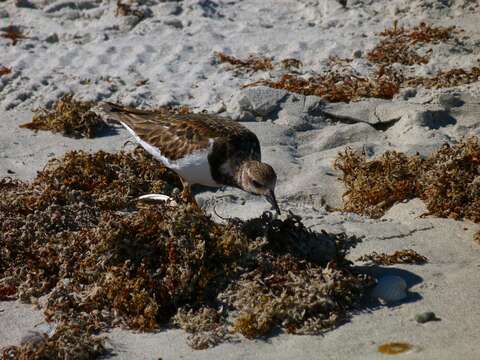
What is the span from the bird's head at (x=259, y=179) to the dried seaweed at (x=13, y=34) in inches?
178

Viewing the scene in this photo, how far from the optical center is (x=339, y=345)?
410cm

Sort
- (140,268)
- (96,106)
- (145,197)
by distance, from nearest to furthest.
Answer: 1. (140,268)
2. (145,197)
3. (96,106)

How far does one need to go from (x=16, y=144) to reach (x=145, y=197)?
1.81 m

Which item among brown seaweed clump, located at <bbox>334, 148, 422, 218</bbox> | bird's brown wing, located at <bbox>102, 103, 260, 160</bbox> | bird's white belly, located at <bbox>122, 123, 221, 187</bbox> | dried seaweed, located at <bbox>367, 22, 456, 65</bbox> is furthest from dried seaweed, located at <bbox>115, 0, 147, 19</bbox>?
bird's white belly, located at <bbox>122, 123, 221, 187</bbox>

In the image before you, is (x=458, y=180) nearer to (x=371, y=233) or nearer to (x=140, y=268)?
(x=371, y=233)

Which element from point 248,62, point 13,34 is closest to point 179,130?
point 248,62

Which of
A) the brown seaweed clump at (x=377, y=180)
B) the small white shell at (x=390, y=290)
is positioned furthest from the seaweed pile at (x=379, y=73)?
the small white shell at (x=390, y=290)

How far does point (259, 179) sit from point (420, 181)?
4.60ft

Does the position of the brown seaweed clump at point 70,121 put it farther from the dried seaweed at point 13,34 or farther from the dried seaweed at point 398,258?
the dried seaweed at point 398,258

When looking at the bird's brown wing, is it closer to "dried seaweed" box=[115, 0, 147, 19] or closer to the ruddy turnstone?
the ruddy turnstone

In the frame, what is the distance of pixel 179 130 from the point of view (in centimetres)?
573

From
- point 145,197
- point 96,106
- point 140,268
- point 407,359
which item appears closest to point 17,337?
point 140,268

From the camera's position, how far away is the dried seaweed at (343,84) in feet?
24.4

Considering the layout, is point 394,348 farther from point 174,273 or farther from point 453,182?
point 453,182
